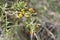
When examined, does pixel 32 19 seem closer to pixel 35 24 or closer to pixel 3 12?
pixel 35 24

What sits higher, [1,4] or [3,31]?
[1,4]

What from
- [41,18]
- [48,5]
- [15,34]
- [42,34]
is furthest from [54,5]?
[15,34]

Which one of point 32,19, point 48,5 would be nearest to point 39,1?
point 48,5

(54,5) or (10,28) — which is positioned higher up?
(54,5)

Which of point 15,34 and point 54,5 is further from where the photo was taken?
point 54,5

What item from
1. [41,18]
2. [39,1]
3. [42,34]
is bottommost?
[42,34]

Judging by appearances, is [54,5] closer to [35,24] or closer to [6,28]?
[35,24]

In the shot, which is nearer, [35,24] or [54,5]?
[35,24]
